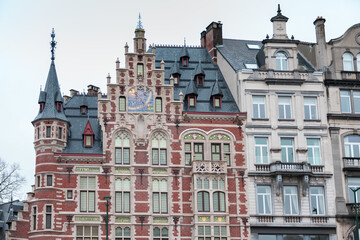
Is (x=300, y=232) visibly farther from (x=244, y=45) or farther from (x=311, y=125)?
(x=244, y=45)

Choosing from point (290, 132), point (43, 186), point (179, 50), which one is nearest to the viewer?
point (43, 186)

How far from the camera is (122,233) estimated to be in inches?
2005

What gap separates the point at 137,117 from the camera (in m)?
53.5

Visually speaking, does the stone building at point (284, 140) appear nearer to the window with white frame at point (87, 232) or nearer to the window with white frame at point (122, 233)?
the window with white frame at point (122, 233)

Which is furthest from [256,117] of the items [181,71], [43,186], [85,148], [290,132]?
[43,186]

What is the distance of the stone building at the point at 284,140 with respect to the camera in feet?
173

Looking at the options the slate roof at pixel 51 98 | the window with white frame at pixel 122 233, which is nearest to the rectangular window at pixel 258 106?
the window with white frame at pixel 122 233

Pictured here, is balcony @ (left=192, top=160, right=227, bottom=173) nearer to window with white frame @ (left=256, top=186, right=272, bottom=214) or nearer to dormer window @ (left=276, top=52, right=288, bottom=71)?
window with white frame @ (left=256, top=186, right=272, bottom=214)

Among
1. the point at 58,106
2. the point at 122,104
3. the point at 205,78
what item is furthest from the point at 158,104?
the point at 58,106

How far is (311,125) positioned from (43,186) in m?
20.1

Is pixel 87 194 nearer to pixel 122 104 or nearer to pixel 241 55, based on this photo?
pixel 122 104

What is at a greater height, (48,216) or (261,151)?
(261,151)

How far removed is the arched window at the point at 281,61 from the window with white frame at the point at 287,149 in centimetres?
576

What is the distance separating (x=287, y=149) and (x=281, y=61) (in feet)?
23.1
